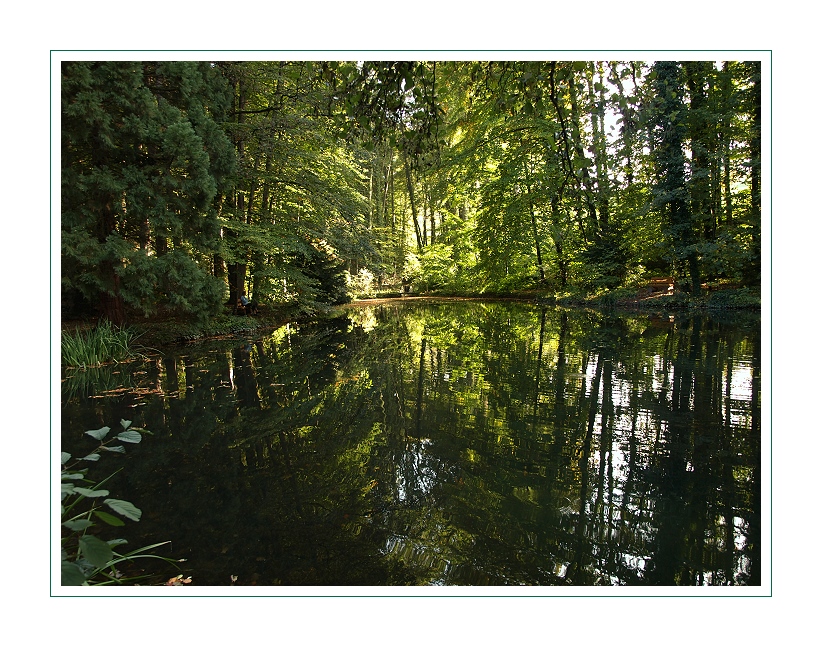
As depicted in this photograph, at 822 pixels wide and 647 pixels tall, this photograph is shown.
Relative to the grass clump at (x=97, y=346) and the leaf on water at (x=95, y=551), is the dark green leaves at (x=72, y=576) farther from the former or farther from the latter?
the grass clump at (x=97, y=346)

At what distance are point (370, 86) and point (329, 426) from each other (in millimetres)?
2924

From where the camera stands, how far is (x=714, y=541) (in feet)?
7.57

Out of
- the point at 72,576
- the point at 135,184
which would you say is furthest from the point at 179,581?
the point at 135,184

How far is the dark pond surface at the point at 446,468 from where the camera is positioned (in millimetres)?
2215

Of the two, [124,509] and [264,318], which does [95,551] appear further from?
[264,318]

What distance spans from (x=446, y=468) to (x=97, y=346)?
6873mm

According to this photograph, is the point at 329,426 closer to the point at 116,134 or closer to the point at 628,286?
the point at 116,134

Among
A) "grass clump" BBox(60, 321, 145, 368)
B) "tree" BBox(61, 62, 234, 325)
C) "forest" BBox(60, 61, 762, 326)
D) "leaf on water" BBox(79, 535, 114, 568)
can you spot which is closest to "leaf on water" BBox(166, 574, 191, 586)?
"leaf on water" BBox(79, 535, 114, 568)

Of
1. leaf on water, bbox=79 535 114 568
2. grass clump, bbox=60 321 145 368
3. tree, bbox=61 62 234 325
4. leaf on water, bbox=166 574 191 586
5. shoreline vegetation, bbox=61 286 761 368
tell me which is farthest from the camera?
shoreline vegetation, bbox=61 286 761 368

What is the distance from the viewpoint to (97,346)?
757 centimetres

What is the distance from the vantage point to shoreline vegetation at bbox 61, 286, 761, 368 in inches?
308

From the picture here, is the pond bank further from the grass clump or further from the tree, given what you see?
the tree

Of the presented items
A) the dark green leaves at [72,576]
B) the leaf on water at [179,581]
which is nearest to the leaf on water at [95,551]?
the dark green leaves at [72,576]

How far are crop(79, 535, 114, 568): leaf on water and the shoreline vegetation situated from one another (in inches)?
277
